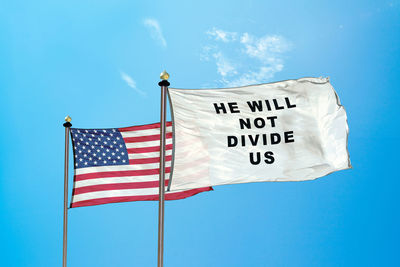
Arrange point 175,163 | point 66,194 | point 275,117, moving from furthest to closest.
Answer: point 66,194 → point 275,117 → point 175,163

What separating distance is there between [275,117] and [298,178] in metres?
1.28

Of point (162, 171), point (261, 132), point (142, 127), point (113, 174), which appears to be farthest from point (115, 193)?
point (261, 132)

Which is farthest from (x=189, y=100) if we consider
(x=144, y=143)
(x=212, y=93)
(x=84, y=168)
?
(x=84, y=168)

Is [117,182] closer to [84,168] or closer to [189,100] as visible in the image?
[84,168]

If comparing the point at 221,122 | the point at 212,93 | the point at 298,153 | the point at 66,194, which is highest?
the point at 212,93

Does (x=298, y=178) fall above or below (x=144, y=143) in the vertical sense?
below

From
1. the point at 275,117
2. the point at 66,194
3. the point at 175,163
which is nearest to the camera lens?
the point at 175,163

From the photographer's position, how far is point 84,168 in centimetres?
1170

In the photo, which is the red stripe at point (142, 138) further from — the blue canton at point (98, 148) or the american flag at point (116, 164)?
the blue canton at point (98, 148)

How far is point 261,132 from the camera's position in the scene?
29.5 feet

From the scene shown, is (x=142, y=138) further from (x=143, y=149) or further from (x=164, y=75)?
(x=164, y=75)

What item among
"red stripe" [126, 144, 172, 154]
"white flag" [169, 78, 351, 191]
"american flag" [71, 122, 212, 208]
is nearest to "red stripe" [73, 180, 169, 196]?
"american flag" [71, 122, 212, 208]

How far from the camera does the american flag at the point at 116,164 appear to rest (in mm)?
11562

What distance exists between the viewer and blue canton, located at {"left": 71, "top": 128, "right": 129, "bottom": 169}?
11.7 metres
